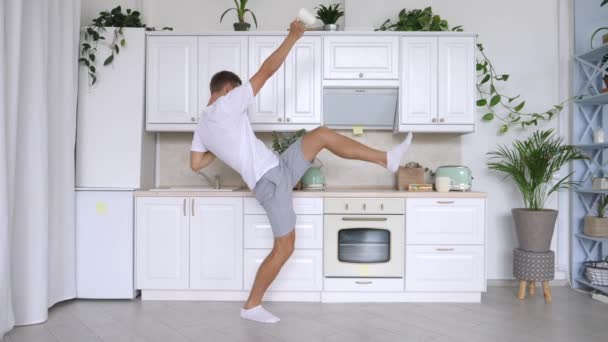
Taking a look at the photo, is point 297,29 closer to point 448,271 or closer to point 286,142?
point 286,142

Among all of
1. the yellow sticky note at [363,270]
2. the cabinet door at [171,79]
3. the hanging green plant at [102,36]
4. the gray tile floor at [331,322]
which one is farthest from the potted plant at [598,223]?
the hanging green plant at [102,36]

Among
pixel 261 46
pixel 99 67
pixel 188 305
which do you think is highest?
pixel 261 46

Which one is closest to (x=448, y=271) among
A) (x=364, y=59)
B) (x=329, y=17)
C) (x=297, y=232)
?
(x=297, y=232)

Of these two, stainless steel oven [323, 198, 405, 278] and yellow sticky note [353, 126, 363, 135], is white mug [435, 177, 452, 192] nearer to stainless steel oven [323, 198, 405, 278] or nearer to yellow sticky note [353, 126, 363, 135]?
stainless steel oven [323, 198, 405, 278]

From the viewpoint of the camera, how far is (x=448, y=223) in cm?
308

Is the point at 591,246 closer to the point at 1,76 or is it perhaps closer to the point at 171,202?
the point at 171,202

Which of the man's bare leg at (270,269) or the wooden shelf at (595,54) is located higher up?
the wooden shelf at (595,54)

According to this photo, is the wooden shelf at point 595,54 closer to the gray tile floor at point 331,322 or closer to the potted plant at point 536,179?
the potted plant at point 536,179

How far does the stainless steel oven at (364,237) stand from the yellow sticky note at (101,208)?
162 centimetres

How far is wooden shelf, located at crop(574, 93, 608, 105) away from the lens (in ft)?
10.6

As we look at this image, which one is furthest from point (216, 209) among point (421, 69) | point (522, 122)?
point (522, 122)

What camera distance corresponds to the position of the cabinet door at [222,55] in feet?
11.0

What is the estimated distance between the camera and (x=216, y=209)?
312cm

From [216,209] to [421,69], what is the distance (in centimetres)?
193
